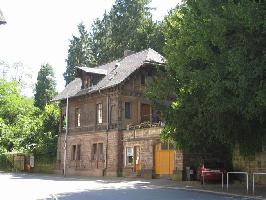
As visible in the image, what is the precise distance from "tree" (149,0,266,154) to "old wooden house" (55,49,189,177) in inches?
309

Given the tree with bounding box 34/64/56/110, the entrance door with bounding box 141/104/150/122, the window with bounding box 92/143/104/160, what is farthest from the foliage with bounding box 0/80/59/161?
the entrance door with bounding box 141/104/150/122

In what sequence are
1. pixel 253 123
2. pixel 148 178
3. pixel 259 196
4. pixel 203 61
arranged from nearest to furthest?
pixel 259 196 < pixel 203 61 < pixel 253 123 < pixel 148 178

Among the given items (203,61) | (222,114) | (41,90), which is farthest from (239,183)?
(41,90)

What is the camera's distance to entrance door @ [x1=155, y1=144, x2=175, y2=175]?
33344 mm

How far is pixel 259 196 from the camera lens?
19.6 m

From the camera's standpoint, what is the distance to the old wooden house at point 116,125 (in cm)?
3547

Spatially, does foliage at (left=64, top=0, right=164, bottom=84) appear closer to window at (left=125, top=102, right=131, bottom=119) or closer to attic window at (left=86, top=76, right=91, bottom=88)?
attic window at (left=86, top=76, right=91, bottom=88)

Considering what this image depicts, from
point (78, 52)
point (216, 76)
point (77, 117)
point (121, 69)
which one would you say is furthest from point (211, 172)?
point (78, 52)

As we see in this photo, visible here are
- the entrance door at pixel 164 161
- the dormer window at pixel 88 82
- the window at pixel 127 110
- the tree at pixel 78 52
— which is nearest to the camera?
the entrance door at pixel 164 161

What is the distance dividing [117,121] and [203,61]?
18.7 m

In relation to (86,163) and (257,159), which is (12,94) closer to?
(86,163)

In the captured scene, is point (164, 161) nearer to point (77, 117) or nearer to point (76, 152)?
point (76, 152)

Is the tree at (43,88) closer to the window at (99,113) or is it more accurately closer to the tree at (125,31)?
the tree at (125,31)

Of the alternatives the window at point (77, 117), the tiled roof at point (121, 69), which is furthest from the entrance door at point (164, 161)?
the window at point (77, 117)
